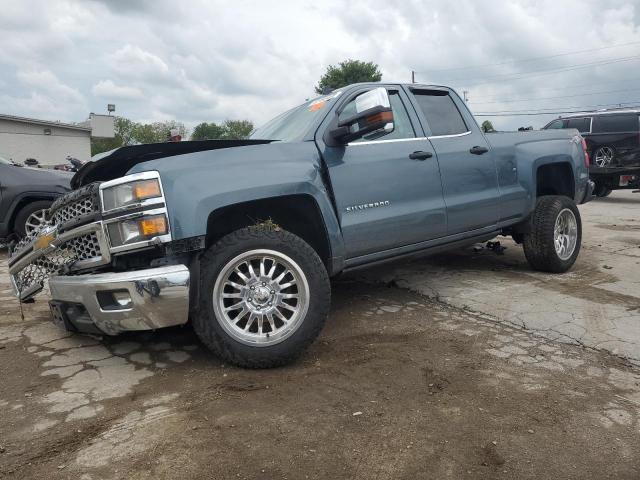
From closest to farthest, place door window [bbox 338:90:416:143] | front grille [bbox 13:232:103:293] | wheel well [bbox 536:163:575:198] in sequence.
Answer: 1. front grille [bbox 13:232:103:293]
2. door window [bbox 338:90:416:143]
3. wheel well [bbox 536:163:575:198]

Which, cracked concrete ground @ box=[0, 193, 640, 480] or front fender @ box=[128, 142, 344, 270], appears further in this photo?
front fender @ box=[128, 142, 344, 270]

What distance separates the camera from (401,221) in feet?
13.2

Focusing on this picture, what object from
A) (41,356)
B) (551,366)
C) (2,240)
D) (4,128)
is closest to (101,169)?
(41,356)

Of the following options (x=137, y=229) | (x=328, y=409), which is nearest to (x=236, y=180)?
(x=137, y=229)

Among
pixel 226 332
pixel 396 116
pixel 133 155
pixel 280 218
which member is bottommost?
pixel 226 332

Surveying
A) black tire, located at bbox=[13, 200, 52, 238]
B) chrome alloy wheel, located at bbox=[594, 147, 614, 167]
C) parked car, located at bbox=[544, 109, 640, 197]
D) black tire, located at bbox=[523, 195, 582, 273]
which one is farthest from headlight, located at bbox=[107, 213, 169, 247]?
chrome alloy wheel, located at bbox=[594, 147, 614, 167]

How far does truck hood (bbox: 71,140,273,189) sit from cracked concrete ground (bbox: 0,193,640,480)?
3.98ft

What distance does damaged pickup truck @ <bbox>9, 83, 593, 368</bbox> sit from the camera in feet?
9.69

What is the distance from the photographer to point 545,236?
5.38 m

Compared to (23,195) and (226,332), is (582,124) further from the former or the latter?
(226,332)

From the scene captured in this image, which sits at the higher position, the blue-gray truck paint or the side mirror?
the side mirror

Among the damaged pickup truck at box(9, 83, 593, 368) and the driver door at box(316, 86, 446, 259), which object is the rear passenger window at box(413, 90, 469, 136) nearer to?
the damaged pickup truck at box(9, 83, 593, 368)

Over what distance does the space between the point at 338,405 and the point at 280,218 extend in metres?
1.44

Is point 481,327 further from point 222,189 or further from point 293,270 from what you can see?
point 222,189
